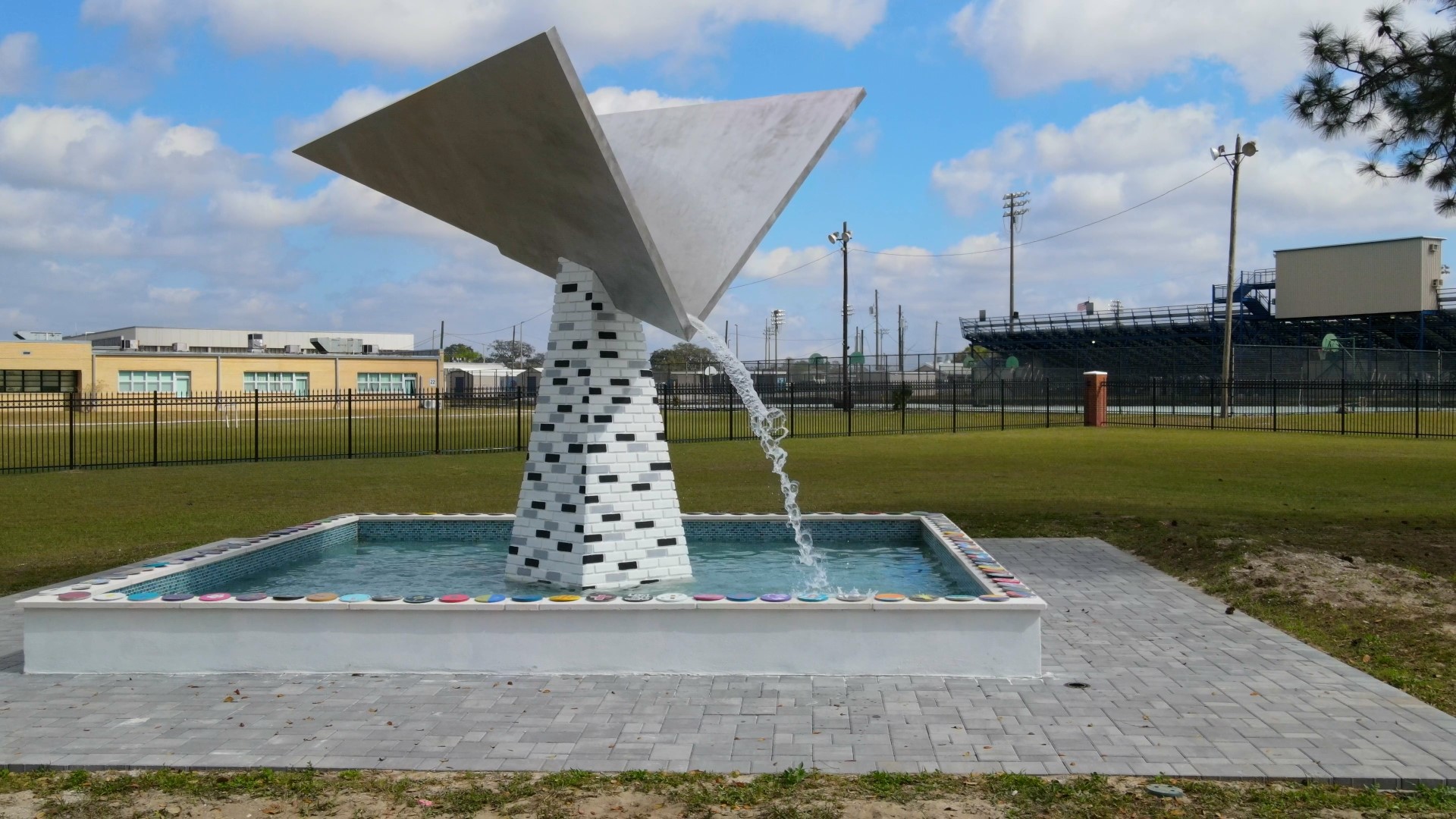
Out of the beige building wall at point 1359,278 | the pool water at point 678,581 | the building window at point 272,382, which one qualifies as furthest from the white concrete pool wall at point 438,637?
the building window at point 272,382

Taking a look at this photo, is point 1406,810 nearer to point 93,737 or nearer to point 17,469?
point 93,737

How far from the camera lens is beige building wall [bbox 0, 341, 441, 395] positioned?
48.9 metres

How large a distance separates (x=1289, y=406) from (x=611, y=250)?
39.9m

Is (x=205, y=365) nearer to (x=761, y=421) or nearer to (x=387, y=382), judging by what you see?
(x=387, y=382)

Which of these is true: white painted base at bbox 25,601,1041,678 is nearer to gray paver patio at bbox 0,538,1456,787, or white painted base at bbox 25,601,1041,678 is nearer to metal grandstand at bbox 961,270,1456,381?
gray paver patio at bbox 0,538,1456,787

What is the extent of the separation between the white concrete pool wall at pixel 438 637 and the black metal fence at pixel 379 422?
16.9m

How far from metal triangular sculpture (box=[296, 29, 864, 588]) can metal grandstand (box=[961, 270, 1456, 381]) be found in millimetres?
38734

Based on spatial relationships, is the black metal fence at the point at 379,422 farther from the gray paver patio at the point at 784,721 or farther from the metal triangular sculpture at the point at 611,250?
the gray paver patio at the point at 784,721

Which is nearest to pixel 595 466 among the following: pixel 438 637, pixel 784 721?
pixel 438 637

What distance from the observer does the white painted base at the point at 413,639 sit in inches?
267

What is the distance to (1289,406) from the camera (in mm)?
41438

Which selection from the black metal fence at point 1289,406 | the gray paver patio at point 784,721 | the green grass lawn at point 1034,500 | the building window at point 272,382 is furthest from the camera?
the building window at point 272,382

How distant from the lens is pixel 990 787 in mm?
4824

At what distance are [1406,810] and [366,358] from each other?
2350 inches
